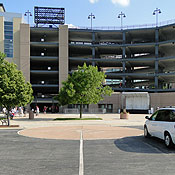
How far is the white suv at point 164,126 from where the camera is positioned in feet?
30.4

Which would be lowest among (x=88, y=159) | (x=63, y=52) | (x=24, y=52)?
(x=88, y=159)

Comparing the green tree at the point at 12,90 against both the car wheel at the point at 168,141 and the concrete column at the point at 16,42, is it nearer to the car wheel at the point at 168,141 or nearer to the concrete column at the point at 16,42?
the car wheel at the point at 168,141

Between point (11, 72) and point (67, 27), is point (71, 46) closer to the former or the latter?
point (67, 27)

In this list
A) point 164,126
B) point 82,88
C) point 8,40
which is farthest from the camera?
point 8,40

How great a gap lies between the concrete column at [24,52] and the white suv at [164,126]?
41.9 meters

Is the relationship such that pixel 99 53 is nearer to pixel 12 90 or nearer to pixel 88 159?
pixel 12 90

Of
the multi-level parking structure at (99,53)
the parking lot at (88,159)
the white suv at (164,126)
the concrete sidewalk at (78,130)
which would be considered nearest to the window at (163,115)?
the white suv at (164,126)

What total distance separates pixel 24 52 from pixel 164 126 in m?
45.0

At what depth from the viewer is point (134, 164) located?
23.1 ft

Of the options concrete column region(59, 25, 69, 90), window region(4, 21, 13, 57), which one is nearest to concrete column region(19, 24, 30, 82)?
window region(4, 21, 13, 57)

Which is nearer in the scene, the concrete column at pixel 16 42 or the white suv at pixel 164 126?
the white suv at pixel 164 126

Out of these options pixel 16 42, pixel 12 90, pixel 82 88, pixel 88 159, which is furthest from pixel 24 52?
pixel 88 159

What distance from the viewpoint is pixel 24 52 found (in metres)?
49.6

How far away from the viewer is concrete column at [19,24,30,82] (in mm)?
49344
